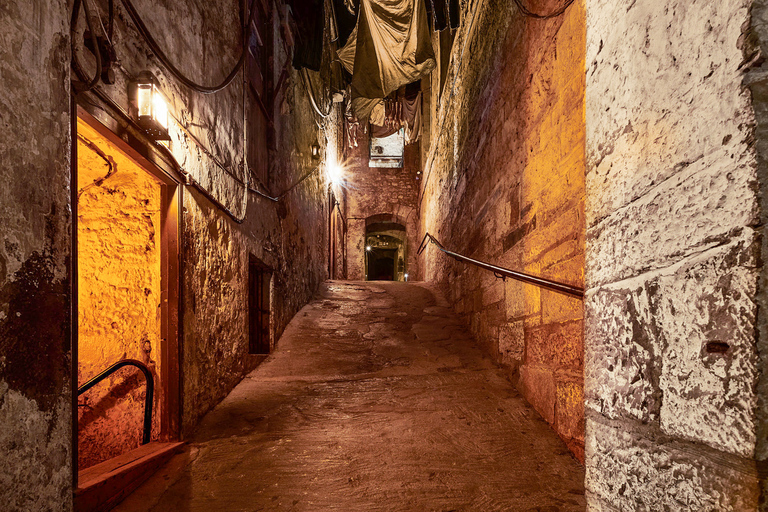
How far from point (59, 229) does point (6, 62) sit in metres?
0.52

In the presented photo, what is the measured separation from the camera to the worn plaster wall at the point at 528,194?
2.01 metres

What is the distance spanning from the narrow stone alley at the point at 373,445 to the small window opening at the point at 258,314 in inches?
12.6

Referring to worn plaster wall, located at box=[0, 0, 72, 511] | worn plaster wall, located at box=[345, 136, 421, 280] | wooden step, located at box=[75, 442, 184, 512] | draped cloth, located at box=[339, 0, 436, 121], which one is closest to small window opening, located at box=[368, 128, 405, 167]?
worn plaster wall, located at box=[345, 136, 421, 280]

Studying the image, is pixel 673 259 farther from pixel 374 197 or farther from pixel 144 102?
pixel 374 197

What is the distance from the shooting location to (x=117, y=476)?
70.7 inches

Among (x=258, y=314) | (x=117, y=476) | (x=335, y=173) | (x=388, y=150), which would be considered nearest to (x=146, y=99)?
(x=117, y=476)

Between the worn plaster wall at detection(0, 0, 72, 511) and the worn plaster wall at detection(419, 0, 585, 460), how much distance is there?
2065mm

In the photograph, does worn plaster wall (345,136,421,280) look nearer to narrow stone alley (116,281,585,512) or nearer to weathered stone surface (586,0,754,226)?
narrow stone alley (116,281,585,512)

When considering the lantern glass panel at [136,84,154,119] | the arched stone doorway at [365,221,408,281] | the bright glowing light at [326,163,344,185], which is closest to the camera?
the lantern glass panel at [136,84,154,119]

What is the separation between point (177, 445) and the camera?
229 centimetres

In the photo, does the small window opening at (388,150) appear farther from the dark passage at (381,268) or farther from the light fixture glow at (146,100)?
the light fixture glow at (146,100)

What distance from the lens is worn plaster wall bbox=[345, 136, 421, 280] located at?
11812mm

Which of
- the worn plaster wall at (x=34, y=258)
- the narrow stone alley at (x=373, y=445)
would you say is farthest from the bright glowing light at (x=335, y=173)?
the worn plaster wall at (x=34, y=258)

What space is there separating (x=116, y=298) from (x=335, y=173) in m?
7.86
